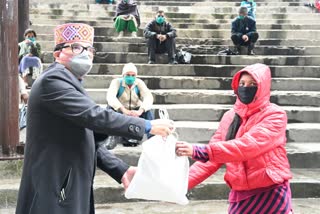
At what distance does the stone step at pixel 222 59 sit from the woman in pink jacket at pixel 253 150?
25.0 ft

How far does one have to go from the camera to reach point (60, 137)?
8.61 ft

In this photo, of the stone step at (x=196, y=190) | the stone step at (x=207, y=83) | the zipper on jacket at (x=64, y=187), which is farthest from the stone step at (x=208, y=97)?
the zipper on jacket at (x=64, y=187)

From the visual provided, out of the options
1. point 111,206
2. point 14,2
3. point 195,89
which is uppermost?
point 14,2

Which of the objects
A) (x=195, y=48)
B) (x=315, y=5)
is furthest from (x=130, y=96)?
(x=315, y=5)

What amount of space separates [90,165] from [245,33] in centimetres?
921

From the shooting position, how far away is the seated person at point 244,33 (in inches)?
447

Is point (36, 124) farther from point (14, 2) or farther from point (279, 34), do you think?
point (279, 34)

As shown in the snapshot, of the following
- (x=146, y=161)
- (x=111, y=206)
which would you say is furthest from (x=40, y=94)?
(x=111, y=206)

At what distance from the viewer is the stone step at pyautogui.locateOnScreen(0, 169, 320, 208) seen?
5.82 metres

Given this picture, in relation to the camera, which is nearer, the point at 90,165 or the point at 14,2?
the point at 90,165

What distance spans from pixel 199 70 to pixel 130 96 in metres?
3.06

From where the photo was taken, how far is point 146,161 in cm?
284

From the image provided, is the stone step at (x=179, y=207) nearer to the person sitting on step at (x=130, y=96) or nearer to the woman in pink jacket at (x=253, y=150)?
the person sitting on step at (x=130, y=96)

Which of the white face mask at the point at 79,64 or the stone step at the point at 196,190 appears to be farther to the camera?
the stone step at the point at 196,190
